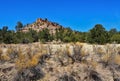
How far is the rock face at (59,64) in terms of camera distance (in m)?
25.3

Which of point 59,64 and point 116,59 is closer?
point 59,64

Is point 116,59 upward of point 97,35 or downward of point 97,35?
downward

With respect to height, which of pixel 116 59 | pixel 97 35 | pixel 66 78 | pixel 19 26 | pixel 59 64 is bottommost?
pixel 66 78

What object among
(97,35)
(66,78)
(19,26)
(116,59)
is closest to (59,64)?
(66,78)

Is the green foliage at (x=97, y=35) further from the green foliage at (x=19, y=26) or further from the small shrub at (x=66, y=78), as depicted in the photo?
the green foliage at (x=19, y=26)

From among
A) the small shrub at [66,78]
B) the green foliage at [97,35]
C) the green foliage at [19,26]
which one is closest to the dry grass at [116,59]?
the small shrub at [66,78]

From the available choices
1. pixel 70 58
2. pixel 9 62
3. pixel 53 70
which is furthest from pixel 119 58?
pixel 9 62

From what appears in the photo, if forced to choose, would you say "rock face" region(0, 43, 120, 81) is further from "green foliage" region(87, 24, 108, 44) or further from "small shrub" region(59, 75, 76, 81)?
"green foliage" region(87, 24, 108, 44)

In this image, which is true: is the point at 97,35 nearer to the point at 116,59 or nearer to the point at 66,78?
the point at 116,59

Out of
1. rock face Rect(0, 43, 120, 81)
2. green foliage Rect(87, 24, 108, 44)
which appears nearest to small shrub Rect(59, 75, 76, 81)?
rock face Rect(0, 43, 120, 81)

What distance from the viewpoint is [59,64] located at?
28344 mm

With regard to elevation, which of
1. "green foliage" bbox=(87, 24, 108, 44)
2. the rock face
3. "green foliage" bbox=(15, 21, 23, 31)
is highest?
"green foliage" bbox=(15, 21, 23, 31)

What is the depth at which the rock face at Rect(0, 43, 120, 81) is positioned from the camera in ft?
82.9

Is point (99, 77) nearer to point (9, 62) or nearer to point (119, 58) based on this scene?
point (119, 58)
